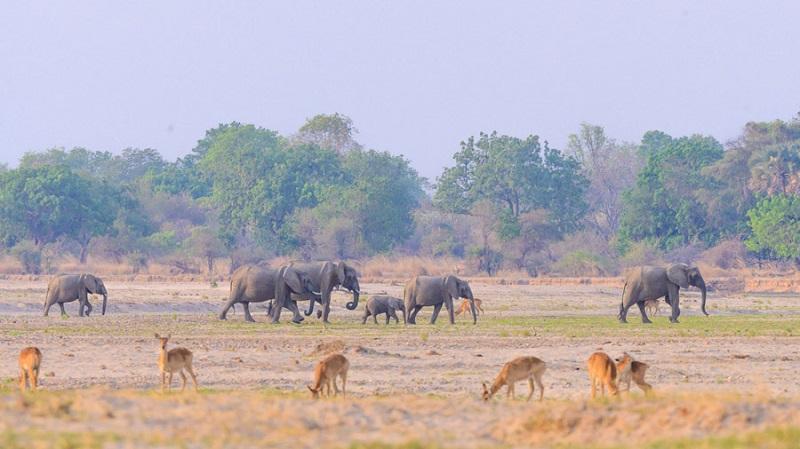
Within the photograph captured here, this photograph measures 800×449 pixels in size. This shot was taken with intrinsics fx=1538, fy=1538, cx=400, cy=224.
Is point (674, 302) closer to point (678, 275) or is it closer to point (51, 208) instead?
point (678, 275)

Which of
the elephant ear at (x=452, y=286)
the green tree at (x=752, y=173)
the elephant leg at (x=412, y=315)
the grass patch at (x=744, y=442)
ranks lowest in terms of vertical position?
the grass patch at (x=744, y=442)

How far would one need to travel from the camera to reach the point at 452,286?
42500 mm

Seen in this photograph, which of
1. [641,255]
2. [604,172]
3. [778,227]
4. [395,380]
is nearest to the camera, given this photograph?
A: [395,380]

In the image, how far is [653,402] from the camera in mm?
16031

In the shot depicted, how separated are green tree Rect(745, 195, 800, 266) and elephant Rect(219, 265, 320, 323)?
133 ft

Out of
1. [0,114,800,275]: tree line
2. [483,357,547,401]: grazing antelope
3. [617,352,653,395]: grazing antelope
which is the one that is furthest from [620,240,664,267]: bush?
[483,357,547,401]: grazing antelope

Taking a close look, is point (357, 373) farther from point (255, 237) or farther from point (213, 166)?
point (213, 166)

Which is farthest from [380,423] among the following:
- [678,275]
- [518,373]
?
[678,275]

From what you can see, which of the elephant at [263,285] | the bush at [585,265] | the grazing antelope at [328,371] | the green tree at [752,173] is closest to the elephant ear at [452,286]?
the elephant at [263,285]

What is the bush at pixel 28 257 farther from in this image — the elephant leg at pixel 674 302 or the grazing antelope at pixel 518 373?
the grazing antelope at pixel 518 373

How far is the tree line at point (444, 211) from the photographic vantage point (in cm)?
8862

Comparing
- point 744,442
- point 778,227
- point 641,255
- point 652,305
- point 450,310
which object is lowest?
point 744,442

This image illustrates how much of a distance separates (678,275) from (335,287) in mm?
10425

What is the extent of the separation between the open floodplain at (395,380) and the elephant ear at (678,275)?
3.67ft
